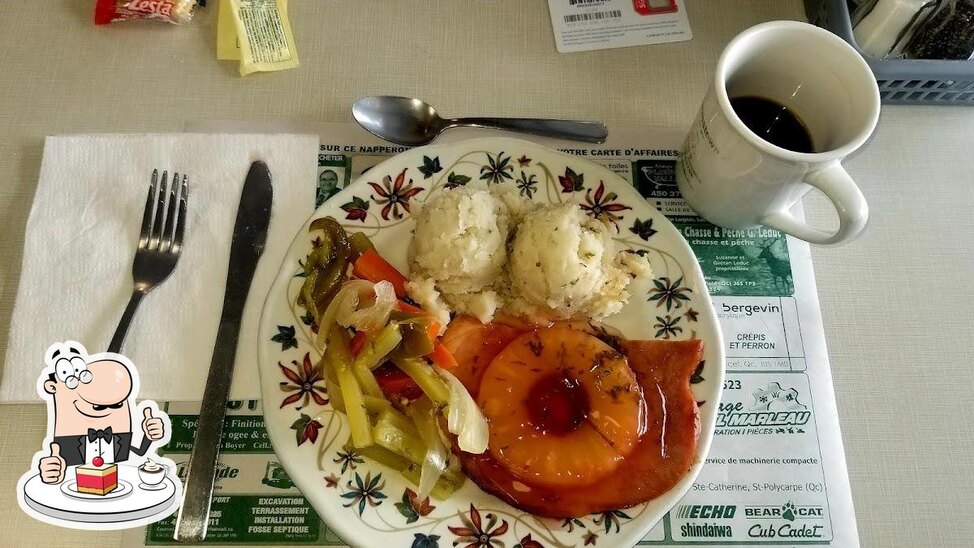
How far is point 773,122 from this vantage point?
94 cm

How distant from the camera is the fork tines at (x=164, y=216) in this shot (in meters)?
0.98

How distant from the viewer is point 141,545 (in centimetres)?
84

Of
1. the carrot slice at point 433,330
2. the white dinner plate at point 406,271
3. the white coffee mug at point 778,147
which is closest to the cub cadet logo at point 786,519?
the white dinner plate at point 406,271

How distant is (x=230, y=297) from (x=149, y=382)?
16 centimetres

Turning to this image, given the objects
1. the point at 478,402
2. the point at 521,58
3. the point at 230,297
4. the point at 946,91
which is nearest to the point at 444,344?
the point at 478,402

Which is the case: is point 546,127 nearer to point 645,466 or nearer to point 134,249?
point 645,466

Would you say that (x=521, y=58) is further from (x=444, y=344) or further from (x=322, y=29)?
(x=444, y=344)

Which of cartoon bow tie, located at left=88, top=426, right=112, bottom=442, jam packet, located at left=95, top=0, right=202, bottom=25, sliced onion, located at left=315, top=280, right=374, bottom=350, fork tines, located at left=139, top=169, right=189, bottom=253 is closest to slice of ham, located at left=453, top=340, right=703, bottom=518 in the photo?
sliced onion, located at left=315, top=280, right=374, bottom=350

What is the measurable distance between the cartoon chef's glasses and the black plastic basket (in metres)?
1.27

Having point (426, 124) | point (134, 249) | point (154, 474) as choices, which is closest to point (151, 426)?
→ point (154, 474)

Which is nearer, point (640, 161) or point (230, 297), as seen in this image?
point (230, 297)

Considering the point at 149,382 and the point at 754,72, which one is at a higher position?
the point at 754,72

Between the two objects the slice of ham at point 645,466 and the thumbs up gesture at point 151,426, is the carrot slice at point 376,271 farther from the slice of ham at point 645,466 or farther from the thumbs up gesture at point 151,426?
the thumbs up gesture at point 151,426

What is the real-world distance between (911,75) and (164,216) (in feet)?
4.06
